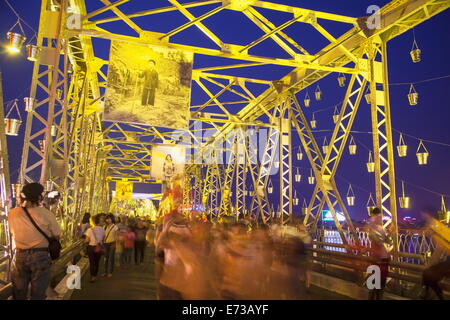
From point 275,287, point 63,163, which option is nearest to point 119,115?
point 63,163

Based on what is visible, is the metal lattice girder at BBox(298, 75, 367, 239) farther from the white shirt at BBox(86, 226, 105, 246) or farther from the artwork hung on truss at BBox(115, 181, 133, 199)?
the artwork hung on truss at BBox(115, 181, 133, 199)

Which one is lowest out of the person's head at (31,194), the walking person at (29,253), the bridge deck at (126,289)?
the bridge deck at (126,289)

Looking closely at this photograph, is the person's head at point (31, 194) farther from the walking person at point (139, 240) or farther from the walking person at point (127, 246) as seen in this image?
the walking person at point (139, 240)

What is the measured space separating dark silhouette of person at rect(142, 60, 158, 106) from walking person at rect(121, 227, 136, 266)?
17.6ft

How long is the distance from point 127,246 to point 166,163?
6.36m

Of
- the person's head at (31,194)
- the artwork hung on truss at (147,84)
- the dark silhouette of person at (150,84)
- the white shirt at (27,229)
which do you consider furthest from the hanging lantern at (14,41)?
the white shirt at (27,229)

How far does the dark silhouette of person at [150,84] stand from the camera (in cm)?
1080

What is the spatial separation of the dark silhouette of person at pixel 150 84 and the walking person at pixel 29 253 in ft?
22.2

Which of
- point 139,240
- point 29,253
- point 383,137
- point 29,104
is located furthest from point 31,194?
point 139,240

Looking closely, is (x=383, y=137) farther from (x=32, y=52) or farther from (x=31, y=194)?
(x=32, y=52)

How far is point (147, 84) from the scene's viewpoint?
10.9 meters

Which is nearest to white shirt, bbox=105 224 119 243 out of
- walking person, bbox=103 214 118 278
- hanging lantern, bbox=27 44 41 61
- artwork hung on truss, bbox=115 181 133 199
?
walking person, bbox=103 214 118 278

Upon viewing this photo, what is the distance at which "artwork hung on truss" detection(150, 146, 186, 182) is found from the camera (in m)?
18.9

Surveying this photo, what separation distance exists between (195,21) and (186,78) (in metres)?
1.71
